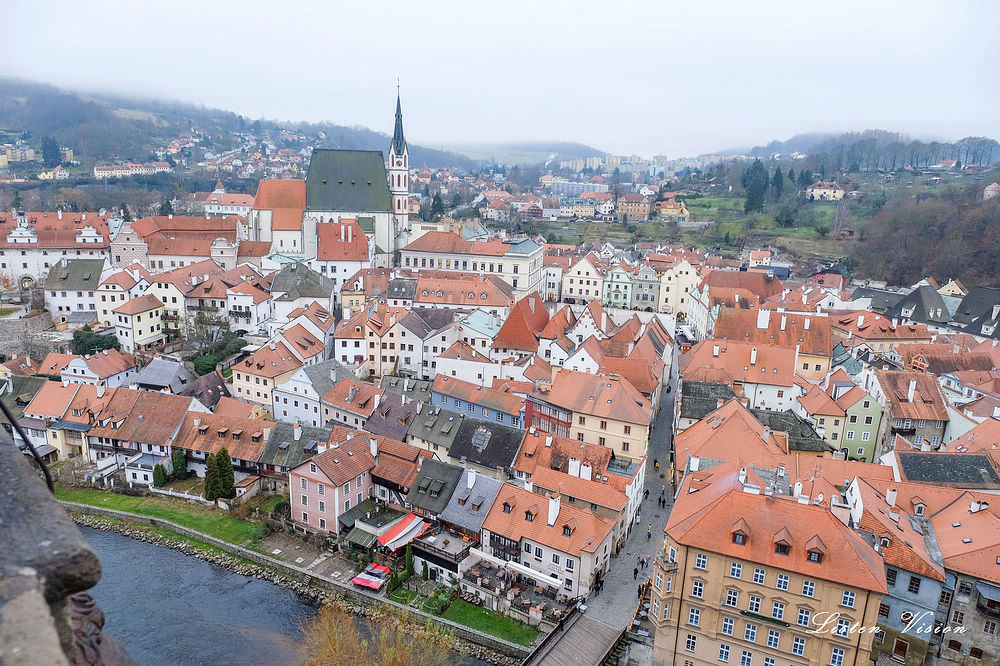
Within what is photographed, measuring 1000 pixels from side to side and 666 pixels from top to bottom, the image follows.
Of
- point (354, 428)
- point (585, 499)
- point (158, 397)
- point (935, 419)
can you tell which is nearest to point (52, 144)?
point (158, 397)

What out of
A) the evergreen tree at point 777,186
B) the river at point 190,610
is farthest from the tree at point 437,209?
the river at point 190,610

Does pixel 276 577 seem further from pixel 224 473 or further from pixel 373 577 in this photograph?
pixel 224 473

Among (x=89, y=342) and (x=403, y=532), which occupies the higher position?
(x=89, y=342)

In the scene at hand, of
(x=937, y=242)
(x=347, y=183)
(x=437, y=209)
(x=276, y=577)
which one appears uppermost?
(x=347, y=183)

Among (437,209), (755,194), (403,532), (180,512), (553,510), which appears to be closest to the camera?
(553,510)

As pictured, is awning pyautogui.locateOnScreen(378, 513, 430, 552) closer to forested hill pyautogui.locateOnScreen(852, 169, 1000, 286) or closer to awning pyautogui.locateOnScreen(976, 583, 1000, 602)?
awning pyautogui.locateOnScreen(976, 583, 1000, 602)

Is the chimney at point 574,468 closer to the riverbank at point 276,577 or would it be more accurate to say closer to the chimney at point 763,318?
the riverbank at point 276,577

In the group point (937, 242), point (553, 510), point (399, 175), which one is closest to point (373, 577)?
point (553, 510)

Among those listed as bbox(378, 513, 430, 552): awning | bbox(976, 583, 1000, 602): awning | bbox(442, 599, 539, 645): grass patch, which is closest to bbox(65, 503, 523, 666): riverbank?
bbox(442, 599, 539, 645): grass patch
